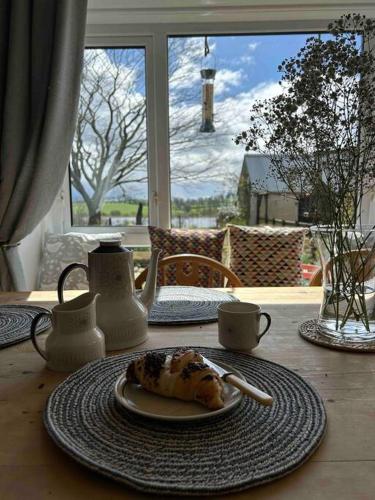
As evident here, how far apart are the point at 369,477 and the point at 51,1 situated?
2508 mm

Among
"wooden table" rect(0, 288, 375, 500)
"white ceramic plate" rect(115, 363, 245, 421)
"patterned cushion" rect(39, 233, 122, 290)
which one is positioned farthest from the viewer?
"patterned cushion" rect(39, 233, 122, 290)

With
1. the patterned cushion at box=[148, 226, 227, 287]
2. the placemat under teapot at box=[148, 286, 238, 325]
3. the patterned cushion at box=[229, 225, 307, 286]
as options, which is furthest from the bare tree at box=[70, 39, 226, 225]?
the placemat under teapot at box=[148, 286, 238, 325]

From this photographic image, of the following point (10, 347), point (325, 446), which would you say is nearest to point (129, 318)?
point (10, 347)

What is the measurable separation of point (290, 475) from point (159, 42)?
257 cm

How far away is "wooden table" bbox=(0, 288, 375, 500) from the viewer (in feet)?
1.83

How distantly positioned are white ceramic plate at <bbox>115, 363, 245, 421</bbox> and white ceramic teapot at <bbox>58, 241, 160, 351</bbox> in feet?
0.72

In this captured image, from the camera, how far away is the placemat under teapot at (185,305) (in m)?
1.25

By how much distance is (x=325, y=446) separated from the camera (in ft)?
2.12

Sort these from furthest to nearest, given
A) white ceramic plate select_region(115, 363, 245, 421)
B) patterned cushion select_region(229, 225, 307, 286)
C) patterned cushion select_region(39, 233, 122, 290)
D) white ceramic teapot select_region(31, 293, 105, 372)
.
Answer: patterned cushion select_region(39, 233, 122, 290)
patterned cushion select_region(229, 225, 307, 286)
white ceramic teapot select_region(31, 293, 105, 372)
white ceramic plate select_region(115, 363, 245, 421)

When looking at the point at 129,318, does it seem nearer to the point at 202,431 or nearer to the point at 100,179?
the point at 202,431

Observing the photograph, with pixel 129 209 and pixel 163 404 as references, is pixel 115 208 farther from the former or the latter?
pixel 163 404

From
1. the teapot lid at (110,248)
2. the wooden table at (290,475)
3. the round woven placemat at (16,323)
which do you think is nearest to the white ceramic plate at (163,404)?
the wooden table at (290,475)

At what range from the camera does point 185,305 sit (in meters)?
1.40

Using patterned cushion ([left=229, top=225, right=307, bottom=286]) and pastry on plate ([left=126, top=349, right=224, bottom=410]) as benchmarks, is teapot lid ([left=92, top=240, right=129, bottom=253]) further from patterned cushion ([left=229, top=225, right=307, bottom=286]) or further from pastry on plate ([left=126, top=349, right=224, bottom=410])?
patterned cushion ([left=229, top=225, right=307, bottom=286])
